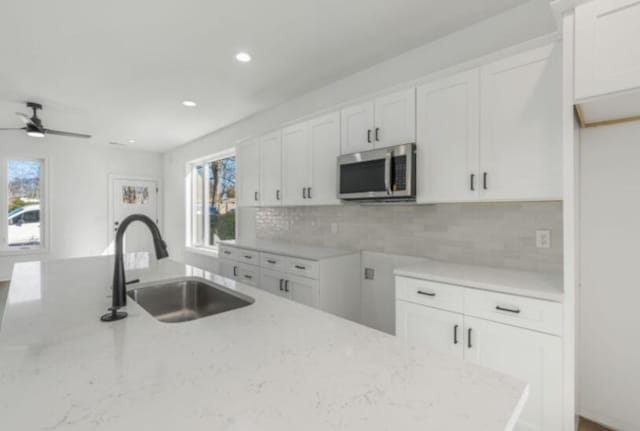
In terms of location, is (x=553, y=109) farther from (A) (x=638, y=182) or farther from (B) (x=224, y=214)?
(B) (x=224, y=214)

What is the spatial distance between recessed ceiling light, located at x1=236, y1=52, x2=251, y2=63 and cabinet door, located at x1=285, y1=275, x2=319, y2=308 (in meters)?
1.98

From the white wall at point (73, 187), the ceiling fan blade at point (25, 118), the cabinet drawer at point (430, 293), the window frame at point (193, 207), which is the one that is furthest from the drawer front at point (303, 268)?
the white wall at point (73, 187)

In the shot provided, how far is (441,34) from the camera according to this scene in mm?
2461

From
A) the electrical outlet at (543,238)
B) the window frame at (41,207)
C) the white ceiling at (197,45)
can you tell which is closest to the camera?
the electrical outlet at (543,238)

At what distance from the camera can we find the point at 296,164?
11.0ft

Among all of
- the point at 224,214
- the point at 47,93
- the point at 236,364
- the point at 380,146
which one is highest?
the point at 47,93

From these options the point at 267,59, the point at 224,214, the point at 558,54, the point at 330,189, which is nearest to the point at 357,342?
the point at 558,54

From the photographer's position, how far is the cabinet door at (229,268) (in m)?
3.75

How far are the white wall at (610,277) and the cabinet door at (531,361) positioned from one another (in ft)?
2.05

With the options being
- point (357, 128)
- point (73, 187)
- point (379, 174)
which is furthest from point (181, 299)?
point (73, 187)

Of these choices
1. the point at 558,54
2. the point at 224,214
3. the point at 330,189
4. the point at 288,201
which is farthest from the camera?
the point at 224,214

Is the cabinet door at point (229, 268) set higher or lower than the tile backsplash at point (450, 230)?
lower

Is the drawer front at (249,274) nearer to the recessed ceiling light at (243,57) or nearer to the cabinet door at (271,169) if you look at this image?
the cabinet door at (271,169)

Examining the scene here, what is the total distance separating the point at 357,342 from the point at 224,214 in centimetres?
479
